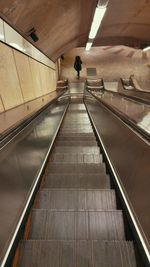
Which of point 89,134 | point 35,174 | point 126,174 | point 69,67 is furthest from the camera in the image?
point 69,67

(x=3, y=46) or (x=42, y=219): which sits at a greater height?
(x=3, y=46)

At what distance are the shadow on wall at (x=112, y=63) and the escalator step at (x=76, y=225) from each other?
20.1 meters

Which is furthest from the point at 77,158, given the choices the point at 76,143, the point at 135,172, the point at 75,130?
the point at 75,130

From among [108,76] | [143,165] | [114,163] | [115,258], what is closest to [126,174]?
[143,165]

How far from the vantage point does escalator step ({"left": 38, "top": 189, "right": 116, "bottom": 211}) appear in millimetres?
2752

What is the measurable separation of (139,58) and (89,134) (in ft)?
58.4

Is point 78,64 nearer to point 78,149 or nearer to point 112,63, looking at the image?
point 112,63

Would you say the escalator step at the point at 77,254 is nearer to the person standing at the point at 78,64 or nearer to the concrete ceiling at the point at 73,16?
the concrete ceiling at the point at 73,16

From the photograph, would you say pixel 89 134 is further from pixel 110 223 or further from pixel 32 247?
pixel 32 247

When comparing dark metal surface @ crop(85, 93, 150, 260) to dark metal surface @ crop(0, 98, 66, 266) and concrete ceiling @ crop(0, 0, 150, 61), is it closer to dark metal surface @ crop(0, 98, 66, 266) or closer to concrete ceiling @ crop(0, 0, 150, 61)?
dark metal surface @ crop(0, 98, 66, 266)

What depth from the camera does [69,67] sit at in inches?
862

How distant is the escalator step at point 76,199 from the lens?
108 inches

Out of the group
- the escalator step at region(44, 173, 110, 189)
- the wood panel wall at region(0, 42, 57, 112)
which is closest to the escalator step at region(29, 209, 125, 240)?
the escalator step at region(44, 173, 110, 189)

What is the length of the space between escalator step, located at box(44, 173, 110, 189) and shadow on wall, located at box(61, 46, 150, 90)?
750 inches
